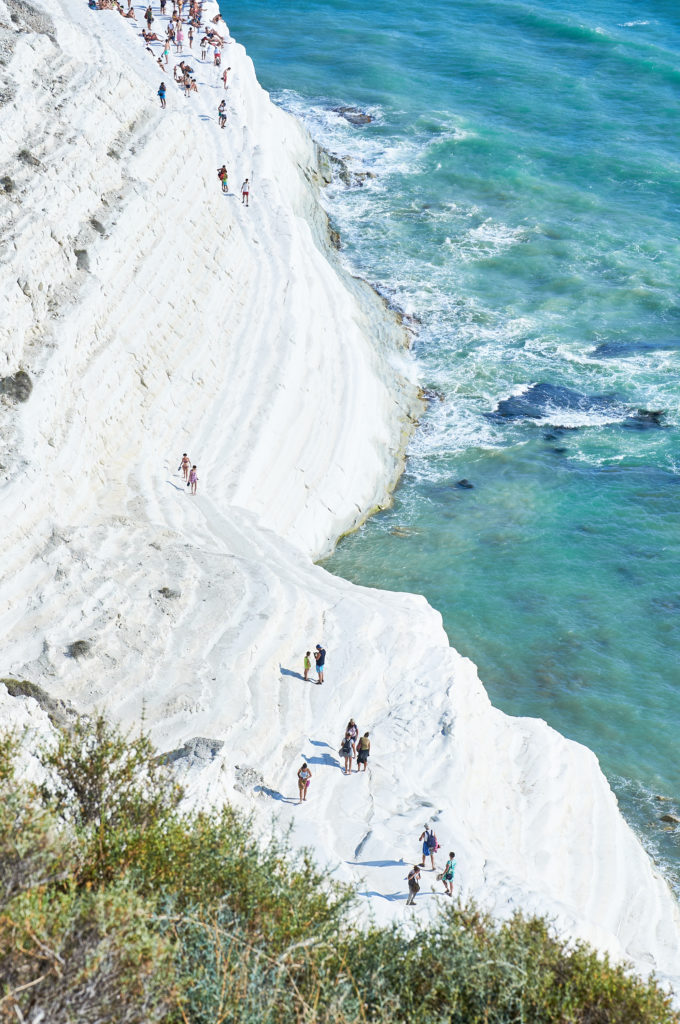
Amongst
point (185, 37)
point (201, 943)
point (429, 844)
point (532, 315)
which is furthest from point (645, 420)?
point (201, 943)

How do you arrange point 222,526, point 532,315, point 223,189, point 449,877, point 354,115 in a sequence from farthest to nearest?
1. point 354,115
2. point 532,315
3. point 223,189
4. point 222,526
5. point 449,877

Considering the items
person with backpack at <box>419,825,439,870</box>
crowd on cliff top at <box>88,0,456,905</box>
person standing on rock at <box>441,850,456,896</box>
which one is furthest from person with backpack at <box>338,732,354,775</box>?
person standing on rock at <box>441,850,456,896</box>

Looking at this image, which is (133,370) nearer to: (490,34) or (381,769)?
(381,769)

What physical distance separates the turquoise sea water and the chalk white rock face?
289cm

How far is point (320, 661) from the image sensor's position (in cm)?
2416

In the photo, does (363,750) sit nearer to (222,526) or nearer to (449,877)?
(449,877)

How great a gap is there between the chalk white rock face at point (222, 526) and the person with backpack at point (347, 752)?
27cm

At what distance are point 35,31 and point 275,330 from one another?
13.0 m

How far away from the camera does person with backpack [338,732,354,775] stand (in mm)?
→ 22428

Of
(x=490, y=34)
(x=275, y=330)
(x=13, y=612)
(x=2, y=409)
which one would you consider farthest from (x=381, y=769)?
(x=490, y=34)

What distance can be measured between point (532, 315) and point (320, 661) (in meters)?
27.1

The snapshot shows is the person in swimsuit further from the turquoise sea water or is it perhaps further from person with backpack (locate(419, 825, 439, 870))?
the turquoise sea water

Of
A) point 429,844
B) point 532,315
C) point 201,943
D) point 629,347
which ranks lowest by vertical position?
point 429,844

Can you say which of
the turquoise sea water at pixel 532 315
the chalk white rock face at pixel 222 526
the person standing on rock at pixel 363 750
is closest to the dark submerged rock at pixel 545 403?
the turquoise sea water at pixel 532 315
